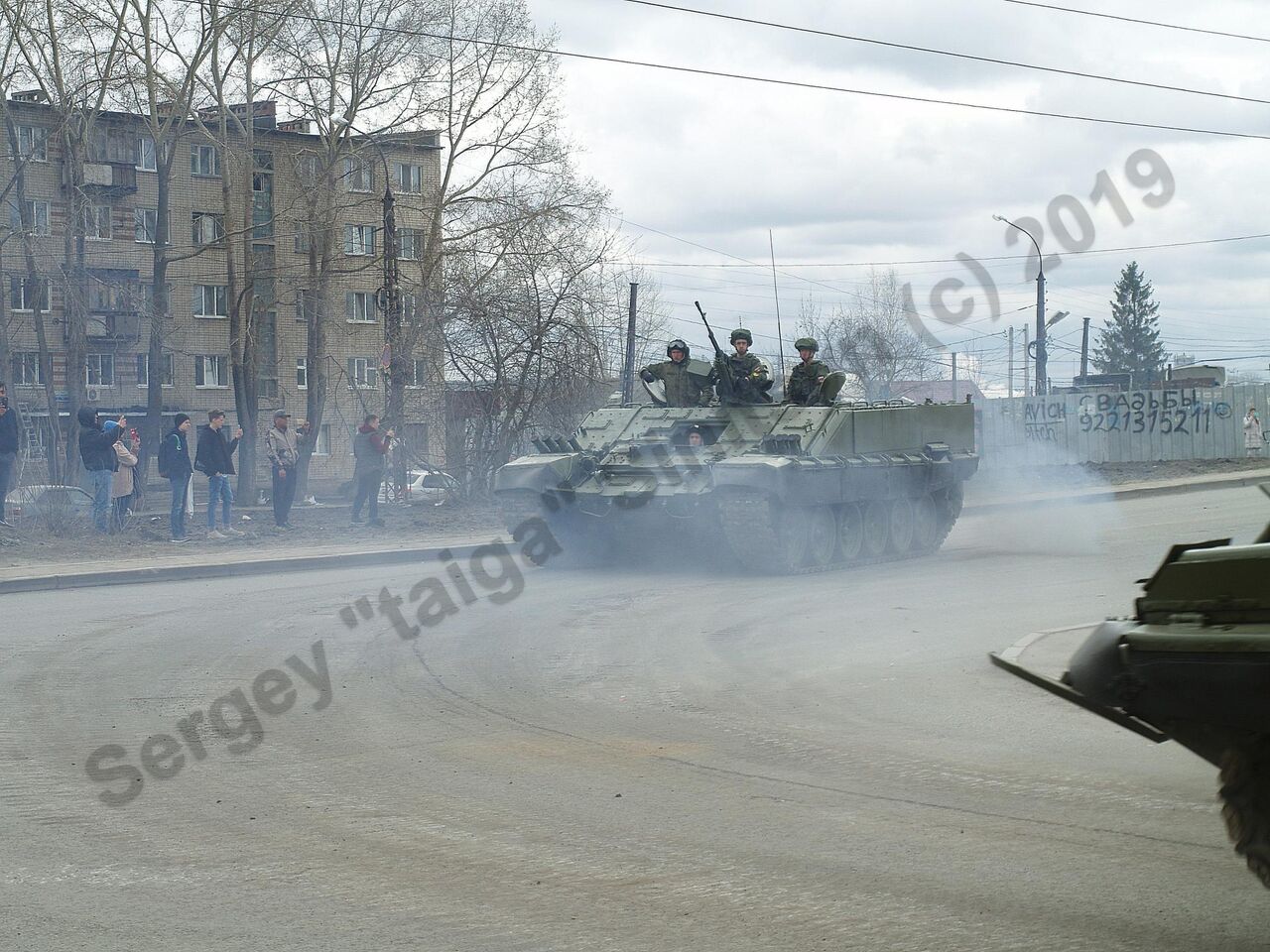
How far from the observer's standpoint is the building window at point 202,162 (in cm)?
5491

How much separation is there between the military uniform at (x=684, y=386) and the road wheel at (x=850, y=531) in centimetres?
223

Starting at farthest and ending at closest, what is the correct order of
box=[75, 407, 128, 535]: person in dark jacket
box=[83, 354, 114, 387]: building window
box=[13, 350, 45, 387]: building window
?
box=[83, 354, 114, 387]: building window, box=[13, 350, 45, 387]: building window, box=[75, 407, 128, 535]: person in dark jacket

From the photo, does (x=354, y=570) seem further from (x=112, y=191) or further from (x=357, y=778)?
(x=112, y=191)

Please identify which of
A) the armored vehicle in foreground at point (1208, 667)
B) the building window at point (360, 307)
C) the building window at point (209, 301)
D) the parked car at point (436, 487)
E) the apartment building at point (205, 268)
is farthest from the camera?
the building window at point (360, 307)

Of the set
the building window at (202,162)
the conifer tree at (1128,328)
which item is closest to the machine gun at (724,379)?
the building window at (202,162)

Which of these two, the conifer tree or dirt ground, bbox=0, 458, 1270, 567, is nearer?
A: dirt ground, bbox=0, 458, 1270, 567

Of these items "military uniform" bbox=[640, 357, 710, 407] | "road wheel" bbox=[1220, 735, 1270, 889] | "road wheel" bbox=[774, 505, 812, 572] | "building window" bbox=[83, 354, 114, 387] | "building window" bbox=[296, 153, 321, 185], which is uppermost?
"building window" bbox=[296, 153, 321, 185]

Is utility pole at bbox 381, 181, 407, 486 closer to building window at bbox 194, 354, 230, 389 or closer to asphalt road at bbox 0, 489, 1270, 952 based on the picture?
asphalt road at bbox 0, 489, 1270, 952

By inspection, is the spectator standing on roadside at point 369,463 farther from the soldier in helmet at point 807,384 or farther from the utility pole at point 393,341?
the soldier in helmet at point 807,384

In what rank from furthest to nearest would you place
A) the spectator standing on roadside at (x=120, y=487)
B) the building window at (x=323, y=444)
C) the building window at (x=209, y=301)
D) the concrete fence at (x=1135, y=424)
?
the building window at (x=323, y=444) < the building window at (x=209, y=301) < the concrete fence at (x=1135, y=424) < the spectator standing on roadside at (x=120, y=487)

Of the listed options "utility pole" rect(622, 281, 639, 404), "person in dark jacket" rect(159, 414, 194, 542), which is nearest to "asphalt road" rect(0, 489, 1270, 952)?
"person in dark jacket" rect(159, 414, 194, 542)

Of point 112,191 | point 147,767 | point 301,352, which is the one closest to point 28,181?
point 112,191

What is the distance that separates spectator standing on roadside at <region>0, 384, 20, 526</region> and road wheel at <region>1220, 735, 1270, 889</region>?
16304mm

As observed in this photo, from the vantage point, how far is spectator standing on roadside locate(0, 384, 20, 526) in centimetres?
1808
